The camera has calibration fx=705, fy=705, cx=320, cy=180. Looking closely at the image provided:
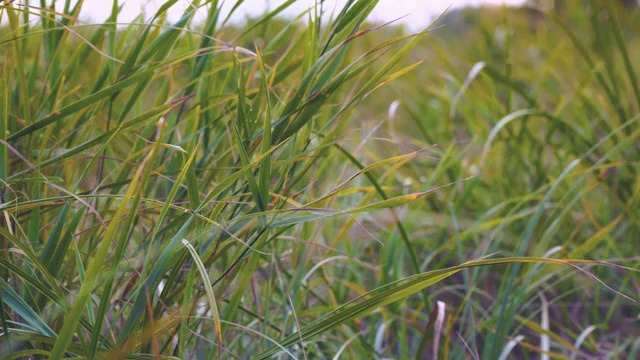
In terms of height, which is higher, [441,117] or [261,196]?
[261,196]

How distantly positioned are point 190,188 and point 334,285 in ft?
2.25

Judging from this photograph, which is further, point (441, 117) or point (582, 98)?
point (441, 117)

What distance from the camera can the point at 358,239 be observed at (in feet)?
5.20

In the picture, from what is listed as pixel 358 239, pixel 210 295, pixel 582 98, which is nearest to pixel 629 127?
pixel 582 98

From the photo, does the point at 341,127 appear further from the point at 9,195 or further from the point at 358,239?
the point at 358,239

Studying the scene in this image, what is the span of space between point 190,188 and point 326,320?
215 mm

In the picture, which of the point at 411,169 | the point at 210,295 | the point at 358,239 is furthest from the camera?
the point at 411,169

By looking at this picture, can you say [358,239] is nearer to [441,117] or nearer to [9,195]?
[9,195]

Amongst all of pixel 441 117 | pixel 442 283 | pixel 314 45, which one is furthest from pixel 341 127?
pixel 441 117

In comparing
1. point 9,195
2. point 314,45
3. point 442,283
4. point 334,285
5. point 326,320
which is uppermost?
point 314,45

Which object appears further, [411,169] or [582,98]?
[411,169]

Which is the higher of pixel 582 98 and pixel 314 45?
pixel 314 45

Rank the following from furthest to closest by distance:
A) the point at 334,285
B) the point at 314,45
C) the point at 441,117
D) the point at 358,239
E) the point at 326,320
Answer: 1. the point at 441,117
2. the point at 358,239
3. the point at 334,285
4. the point at 314,45
5. the point at 326,320

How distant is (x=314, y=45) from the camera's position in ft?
2.88
